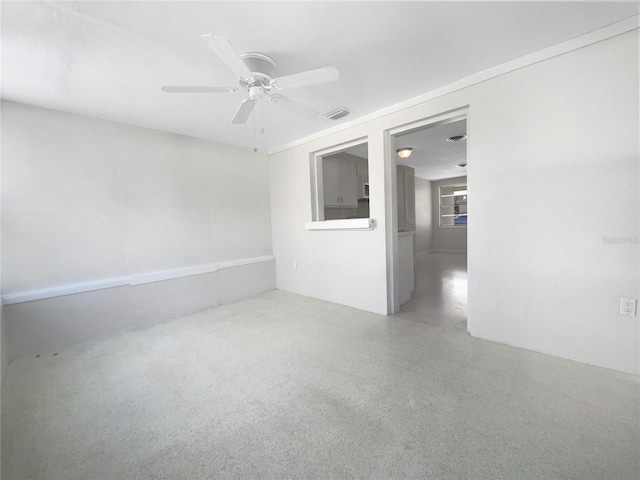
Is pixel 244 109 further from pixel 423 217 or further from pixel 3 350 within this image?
pixel 423 217

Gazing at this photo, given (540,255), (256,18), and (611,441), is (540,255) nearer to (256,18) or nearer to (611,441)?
(611,441)

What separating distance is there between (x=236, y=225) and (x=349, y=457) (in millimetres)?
3305

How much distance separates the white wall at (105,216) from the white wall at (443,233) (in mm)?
7027

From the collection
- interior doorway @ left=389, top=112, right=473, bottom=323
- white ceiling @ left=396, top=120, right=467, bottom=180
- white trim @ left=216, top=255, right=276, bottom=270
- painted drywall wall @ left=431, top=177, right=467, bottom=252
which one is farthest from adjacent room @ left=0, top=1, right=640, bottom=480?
painted drywall wall @ left=431, top=177, right=467, bottom=252

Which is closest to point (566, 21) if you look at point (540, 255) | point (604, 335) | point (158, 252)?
point (540, 255)

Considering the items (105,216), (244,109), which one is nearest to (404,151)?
(244,109)

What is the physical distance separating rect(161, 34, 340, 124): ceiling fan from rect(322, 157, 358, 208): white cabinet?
87.4 inches

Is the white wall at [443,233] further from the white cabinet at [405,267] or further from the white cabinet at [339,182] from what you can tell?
the white cabinet at [405,267]

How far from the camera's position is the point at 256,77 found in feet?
5.72

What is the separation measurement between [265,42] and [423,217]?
7.70 metres

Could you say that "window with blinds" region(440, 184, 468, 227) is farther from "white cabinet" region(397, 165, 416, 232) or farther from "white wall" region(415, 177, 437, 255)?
"white cabinet" region(397, 165, 416, 232)

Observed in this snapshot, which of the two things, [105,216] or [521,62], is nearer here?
[521,62]

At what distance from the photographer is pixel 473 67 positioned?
2.11m

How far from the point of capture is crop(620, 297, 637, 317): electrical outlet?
68.2 inches
